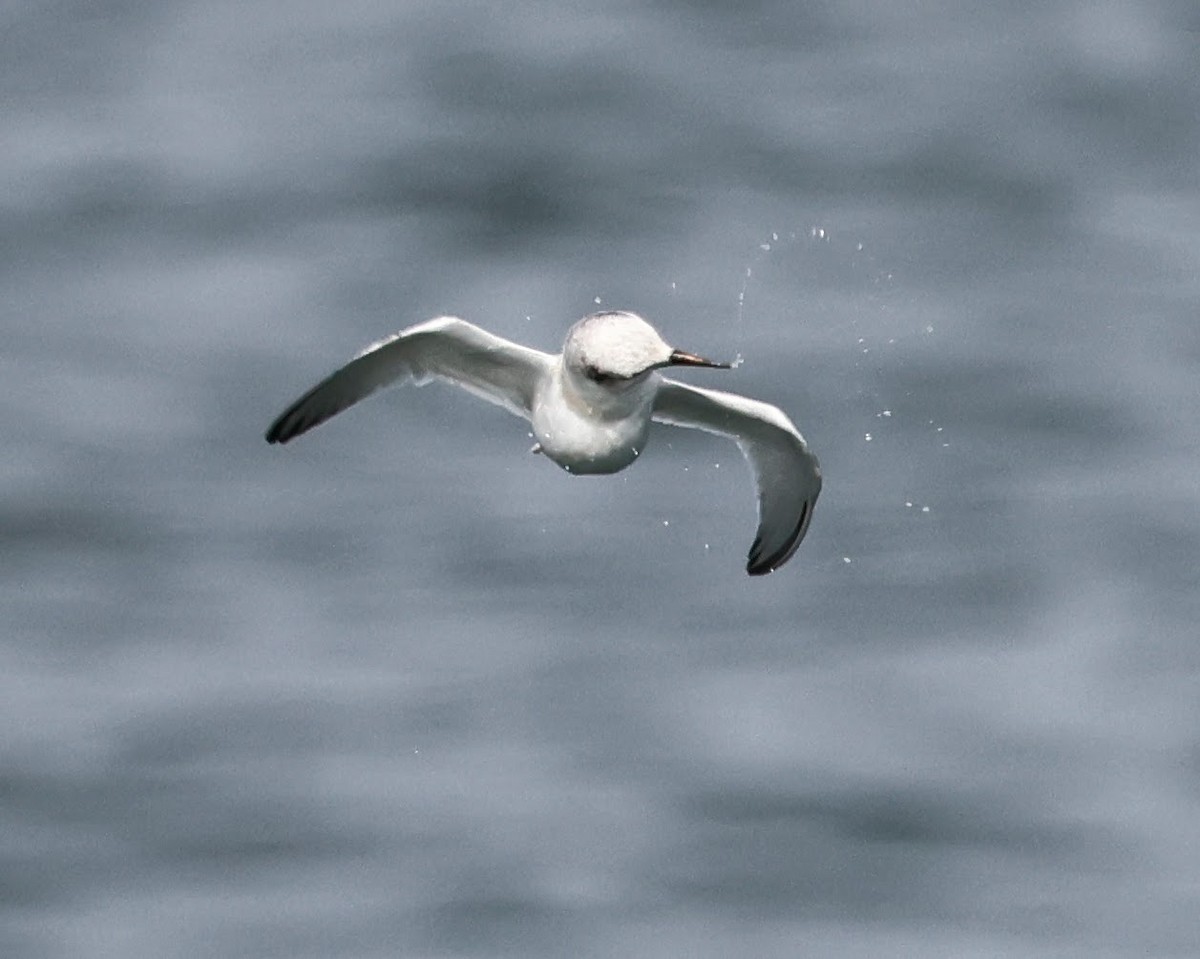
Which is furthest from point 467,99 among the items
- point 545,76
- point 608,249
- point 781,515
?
point 781,515

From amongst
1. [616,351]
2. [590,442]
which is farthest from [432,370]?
[616,351]

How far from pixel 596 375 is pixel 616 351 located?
0.22 meters

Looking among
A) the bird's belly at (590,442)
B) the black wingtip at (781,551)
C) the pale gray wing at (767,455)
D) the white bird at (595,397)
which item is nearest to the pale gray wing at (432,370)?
the white bird at (595,397)

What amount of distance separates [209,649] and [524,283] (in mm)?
5045

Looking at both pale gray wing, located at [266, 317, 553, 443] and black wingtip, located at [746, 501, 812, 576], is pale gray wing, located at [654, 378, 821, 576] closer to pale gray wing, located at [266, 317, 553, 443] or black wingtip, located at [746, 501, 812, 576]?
black wingtip, located at [746, 501, 812, 576]

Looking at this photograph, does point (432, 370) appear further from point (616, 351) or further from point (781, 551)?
point (781, 551)

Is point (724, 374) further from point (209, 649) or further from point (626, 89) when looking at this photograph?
point (626, 89)

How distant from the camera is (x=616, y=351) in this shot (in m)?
11.9

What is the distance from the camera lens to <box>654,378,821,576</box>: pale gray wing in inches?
555

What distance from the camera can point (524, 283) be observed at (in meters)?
28.3

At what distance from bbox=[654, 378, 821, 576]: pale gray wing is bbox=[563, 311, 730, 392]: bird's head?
1740mm

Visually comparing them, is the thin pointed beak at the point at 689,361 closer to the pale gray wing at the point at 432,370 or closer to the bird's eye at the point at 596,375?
the bird's eye at the point at 596,375

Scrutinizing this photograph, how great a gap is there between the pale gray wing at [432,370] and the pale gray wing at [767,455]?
80 centimetres

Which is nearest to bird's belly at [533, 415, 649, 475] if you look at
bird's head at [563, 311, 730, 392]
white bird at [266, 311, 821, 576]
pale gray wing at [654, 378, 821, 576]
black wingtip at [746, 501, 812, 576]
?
white bird at [266, 311, 821, 576]
